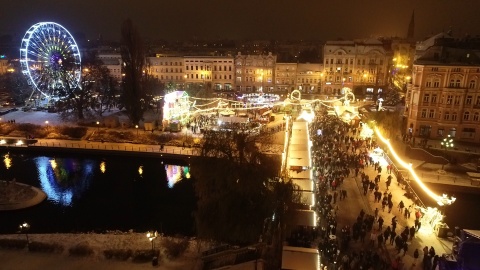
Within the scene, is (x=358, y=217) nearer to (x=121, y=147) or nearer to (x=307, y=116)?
(x=307, y=116)

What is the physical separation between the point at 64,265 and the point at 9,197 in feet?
39.1

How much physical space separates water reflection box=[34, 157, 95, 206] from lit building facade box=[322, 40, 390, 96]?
47.1 meters

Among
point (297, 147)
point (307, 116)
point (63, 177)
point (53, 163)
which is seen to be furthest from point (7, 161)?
point (307, 116)

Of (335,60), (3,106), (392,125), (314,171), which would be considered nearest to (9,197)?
(314,171)

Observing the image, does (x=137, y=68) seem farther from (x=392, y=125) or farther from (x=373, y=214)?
(x=373, y=214)

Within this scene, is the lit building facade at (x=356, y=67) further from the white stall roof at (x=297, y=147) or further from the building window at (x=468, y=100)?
the white stall roof at (x=297, y=147)

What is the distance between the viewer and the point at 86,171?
34.0 meters

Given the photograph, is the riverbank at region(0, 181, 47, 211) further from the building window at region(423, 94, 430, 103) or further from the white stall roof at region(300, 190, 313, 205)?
the building window at region(423, 94, 430, 103)

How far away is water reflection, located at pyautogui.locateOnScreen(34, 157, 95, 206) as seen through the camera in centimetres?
2884

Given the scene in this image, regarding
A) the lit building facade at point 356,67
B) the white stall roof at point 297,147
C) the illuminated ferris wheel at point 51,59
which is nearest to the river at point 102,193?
the white stall roof at point 297,147

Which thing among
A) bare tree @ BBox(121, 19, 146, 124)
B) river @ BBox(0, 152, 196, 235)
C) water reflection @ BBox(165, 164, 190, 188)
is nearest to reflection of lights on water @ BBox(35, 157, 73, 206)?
river @ BBox(0, 152, 196, 235)

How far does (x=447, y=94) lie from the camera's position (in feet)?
120

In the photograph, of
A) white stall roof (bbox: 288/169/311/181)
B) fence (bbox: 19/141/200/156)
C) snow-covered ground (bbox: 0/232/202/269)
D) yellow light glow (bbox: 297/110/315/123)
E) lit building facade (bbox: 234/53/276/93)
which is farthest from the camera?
lit building facade (bbox: 234/53/276/93)

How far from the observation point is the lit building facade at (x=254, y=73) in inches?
2825
